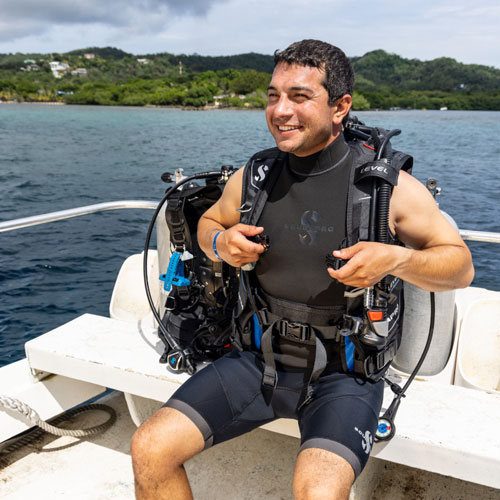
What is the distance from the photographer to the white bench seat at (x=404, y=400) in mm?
1700

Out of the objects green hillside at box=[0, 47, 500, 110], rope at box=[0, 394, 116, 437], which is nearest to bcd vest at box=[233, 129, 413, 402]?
rope at box=[0, 394, 116, 437]

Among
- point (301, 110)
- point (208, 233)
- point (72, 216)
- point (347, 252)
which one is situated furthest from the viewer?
point (72, 216)

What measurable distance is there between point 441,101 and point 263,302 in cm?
10258

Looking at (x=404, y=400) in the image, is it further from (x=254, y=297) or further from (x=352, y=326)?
(x=254, y=297)

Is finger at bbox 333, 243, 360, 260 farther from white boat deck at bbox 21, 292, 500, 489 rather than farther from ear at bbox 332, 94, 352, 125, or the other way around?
white boat deck at bbox 21, 292, 500, 489

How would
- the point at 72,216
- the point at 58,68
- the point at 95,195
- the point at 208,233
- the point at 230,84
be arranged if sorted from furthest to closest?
the point at 58,68, the point at 230,84, the point at 95,195, the point at 72,216, the point at 208,233

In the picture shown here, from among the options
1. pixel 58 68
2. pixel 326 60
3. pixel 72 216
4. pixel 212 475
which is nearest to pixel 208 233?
pixel 326 60

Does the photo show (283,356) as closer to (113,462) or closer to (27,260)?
(113,462)

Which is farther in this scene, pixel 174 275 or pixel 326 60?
pixel 174 275

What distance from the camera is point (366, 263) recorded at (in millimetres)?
1517

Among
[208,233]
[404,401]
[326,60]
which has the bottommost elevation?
[404,401]

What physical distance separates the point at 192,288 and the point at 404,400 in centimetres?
103

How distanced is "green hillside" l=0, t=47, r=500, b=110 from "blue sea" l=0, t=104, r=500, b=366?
4377cm

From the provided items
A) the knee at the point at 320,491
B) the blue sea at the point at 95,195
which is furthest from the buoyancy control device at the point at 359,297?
the blue sea at the point at 95,195
